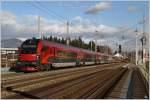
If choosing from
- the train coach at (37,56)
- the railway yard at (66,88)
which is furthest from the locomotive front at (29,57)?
the railway yard at (66,88)

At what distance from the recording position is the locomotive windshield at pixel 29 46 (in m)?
37.9

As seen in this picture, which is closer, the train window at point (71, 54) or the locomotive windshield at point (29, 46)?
the locomotive windshield at point (29, 46)

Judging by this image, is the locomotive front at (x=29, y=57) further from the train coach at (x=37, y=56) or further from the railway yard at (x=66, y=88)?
the railway yard at (x=66, y=88)

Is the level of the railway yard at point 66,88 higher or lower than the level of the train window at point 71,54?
lower

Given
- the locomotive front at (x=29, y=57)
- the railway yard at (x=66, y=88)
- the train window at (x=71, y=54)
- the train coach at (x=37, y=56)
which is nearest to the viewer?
the railway yard at (x=66, y=88)

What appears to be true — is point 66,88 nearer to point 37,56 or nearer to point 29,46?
point 37,56

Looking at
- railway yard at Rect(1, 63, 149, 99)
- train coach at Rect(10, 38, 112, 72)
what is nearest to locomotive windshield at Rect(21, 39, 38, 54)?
train coach at Rect(10, 38, 112, 72)

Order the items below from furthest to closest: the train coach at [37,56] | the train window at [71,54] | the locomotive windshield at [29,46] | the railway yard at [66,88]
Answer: the train window at [71,54]
the locomotive windshield at [29,46]
the train coach at [37,56]
the railway yard at [66,88]

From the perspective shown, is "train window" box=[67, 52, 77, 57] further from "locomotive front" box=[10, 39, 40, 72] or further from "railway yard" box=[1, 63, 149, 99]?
"railway yard" box=[1, 63, 149, 99]

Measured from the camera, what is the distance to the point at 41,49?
126 feet

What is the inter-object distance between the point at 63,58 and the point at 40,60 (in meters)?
9.98

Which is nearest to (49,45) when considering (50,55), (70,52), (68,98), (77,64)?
(50,55)

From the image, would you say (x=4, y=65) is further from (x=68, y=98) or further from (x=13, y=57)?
(x=68, y=98)

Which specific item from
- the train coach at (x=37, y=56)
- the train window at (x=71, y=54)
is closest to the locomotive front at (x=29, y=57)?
the train coach at (x=37, y=56)
